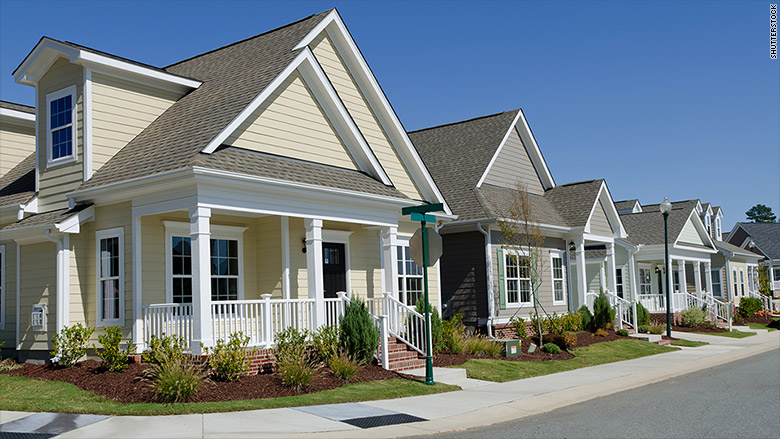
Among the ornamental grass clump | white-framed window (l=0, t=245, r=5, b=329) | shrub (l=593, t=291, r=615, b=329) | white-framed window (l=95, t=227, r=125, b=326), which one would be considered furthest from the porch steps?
shrub (l=593, t=291, r=615, b=329)

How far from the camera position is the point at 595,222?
27141mm

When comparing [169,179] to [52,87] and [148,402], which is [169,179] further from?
[52,87]

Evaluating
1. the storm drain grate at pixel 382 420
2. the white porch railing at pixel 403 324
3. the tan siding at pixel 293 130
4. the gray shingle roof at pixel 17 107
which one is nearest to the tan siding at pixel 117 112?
the tan siding at pixel 293 130

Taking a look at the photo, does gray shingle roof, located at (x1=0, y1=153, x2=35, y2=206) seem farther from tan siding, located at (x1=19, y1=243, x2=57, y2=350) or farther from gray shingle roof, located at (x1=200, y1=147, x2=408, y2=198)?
gray shingle roof, located at (x1=200, y1=147, x2=408, y2=198)

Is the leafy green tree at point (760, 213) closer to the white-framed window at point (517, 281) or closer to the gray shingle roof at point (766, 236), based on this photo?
the gray shingle roof at point (766, 236)

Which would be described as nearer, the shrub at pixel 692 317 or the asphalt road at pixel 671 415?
the asphalt road at pixel 671 415

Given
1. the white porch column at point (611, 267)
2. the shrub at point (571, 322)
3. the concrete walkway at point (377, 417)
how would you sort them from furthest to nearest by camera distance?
the white porch column at point (611, 267), the shrub at point (571, 322), the concrete walkway at point (377, 417)

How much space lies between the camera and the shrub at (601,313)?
997 inches

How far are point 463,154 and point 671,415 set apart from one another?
52.3 feet

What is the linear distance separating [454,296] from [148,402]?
13.4 metres

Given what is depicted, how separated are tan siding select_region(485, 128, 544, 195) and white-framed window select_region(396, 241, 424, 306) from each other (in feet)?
18.5

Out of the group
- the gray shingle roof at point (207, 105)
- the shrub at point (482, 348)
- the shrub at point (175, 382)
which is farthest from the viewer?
the shrub at point (482, 348)

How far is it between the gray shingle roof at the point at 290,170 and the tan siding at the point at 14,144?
916 centimetres

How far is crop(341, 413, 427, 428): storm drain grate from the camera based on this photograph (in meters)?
10.6
